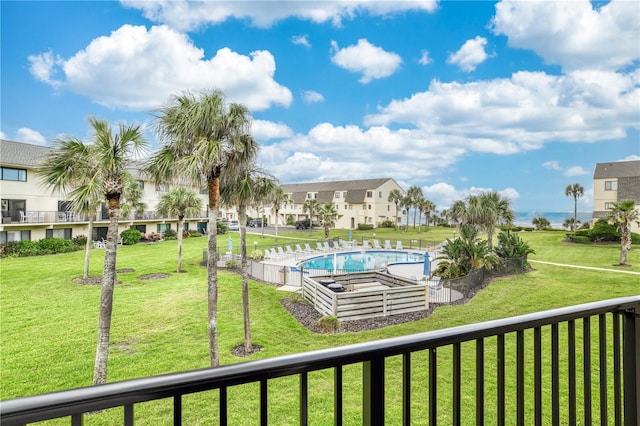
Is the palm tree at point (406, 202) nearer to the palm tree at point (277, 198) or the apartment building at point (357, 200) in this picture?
the apartment building at point (357, 200)

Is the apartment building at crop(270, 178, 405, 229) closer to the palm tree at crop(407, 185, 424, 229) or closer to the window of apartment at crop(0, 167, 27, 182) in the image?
the palm tree at crop(407, 185, 424, 229)

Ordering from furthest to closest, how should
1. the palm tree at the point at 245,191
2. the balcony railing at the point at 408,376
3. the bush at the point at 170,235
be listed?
the bush at the point at 170,235 < the palm tree at the point at 245,191 < the balcony railing at the point at 408,376

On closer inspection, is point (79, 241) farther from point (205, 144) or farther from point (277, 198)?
point (205, 144)

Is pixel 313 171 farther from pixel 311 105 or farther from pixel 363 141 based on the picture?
→ pixel 363 141

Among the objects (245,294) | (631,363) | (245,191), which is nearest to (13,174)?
(245,191)

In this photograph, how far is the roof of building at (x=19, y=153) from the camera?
14261 mm

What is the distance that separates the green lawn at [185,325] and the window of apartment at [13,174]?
3.56 m

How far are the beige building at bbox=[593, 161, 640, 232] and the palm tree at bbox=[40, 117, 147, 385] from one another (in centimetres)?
2205

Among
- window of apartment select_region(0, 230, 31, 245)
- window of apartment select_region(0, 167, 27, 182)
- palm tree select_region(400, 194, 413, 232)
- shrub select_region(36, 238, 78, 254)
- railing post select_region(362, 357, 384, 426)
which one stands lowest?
shrub select_region(36, 238, 78, 254)

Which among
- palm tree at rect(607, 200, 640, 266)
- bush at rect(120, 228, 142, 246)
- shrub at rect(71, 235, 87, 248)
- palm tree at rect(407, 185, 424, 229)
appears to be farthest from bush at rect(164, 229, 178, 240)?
palm tree at rect(607, 200, 640, 266)

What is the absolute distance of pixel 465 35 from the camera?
17.8 m

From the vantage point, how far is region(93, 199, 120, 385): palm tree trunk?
17.6 ft

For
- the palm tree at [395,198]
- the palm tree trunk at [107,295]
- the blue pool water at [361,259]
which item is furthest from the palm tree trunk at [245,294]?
the palm tree at [395,198]

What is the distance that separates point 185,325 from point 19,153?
13.4 metres
